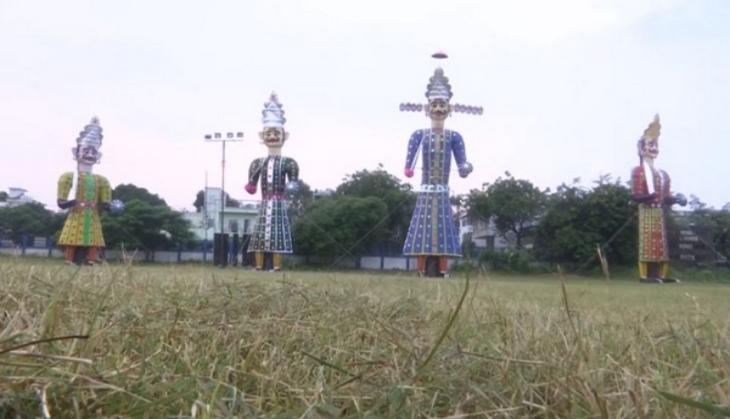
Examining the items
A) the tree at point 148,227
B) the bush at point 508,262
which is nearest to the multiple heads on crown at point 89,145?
the bush at point 508,262

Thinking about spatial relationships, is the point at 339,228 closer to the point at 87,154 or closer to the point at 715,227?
the point at 715,227

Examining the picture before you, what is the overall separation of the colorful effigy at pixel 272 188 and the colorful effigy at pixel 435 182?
8.62 feet

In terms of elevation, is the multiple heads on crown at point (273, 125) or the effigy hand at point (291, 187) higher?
the multiple heads on crown at point (273, 125)

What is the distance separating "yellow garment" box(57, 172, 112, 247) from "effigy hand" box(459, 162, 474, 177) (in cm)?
639

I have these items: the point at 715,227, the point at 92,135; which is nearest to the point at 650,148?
the point at 92,135

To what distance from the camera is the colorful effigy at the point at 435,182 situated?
13797 millimetres

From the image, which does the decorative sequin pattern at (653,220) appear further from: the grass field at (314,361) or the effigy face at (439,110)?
the grass field at (314,361)

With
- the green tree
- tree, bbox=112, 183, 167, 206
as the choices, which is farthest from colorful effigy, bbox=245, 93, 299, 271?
tree, bbox=112, 183, 167, 206

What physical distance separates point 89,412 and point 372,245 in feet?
91.9

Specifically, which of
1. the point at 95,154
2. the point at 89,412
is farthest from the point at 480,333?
the point at 95,154

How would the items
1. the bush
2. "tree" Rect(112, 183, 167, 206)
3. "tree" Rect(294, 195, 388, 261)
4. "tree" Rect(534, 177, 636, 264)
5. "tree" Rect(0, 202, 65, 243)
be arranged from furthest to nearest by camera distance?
"tree" Rect(112, 183, 167, 206)
"tree" Rect(0, 202, 65, 243)
"tree" Rect(294, 195, 388, 261)
"tree" Rect(534, 177, 636, 264)
the bush

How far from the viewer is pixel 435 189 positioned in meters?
13.7

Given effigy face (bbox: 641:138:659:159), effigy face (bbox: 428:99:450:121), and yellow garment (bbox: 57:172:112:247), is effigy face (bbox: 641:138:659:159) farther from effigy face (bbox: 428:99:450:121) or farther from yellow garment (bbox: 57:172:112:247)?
yellow garment (bbox: 57:172:112:247)

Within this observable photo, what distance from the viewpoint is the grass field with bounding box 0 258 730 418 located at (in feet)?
3.26
